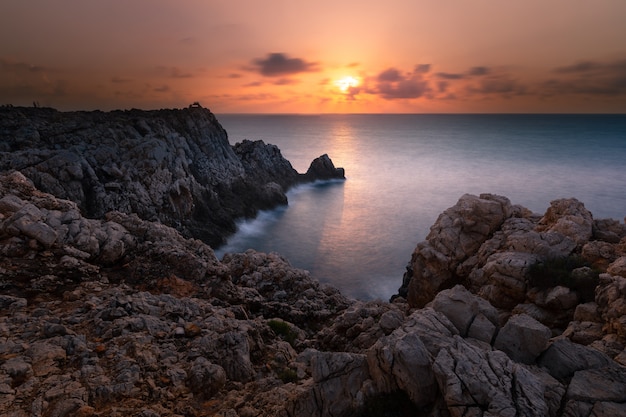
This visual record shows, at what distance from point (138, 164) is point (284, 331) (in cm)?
2801

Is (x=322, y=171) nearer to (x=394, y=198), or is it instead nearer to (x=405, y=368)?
(x=394, y=198)

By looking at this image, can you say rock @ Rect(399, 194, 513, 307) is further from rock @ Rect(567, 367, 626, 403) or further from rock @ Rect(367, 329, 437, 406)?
rock @ Rect(367, 329, 437, 406)

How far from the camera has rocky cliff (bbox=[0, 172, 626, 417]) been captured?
824 cm

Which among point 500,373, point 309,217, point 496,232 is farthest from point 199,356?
point 309,217

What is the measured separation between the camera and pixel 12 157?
94.0ft

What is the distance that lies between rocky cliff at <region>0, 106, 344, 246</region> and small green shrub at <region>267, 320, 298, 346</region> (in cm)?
2228

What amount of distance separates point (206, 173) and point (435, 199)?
4347 centimetres

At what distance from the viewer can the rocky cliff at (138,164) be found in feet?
98.4

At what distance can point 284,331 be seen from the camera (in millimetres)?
15656

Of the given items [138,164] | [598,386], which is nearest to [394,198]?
[138,164]

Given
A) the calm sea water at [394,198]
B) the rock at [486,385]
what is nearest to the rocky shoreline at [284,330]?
the rock at [486,385]

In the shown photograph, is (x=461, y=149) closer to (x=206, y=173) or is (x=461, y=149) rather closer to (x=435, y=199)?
(x=435, y=199)

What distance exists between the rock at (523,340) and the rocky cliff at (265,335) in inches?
1.6

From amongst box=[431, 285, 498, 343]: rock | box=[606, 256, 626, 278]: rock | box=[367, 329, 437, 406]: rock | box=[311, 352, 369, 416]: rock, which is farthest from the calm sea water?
box=[367, 329, 437, 406]: rock
